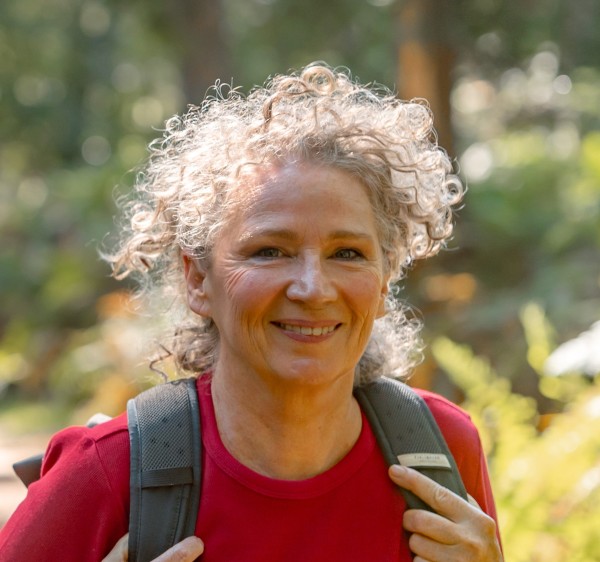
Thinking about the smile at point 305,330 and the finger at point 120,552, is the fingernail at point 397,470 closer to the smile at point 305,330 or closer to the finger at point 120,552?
the smile at point 305,330

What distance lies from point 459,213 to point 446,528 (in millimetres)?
7590

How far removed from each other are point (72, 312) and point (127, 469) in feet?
41.2

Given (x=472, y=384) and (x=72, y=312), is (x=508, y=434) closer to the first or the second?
(x=472, y=384)

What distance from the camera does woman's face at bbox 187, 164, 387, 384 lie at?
90.5 inches

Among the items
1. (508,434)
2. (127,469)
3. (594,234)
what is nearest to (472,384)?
(508,434)

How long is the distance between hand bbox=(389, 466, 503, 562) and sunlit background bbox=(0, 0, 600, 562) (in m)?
1.25

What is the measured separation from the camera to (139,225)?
277 centimetres

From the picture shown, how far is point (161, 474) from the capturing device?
2.22 meters

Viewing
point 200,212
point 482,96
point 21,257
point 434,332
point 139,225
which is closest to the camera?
point 200,212

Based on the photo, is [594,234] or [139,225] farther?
[594,234]

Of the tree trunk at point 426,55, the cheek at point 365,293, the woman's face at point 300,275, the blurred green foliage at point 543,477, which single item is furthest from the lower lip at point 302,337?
the tree trunk at point 426,55

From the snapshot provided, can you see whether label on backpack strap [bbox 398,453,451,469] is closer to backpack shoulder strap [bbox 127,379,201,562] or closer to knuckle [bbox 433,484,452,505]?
knuckle [bbox 433,484,452,505]

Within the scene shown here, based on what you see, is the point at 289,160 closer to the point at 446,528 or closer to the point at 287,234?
the point at 287,234

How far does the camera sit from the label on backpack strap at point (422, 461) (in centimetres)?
246
